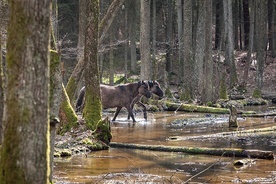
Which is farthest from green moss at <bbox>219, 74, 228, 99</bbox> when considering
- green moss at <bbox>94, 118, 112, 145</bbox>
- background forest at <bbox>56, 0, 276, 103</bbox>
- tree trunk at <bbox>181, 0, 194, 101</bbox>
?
green moss at <bbox>94, 118, 112, 145</bbox>

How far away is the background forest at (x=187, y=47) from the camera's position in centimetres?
3023

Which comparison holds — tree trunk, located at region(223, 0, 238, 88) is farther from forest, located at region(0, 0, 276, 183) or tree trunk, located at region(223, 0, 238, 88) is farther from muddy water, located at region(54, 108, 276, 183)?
muddy water, located at region(54, 108, 276, 183)

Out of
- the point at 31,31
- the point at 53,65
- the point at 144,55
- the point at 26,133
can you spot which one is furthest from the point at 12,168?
the point at 144,55

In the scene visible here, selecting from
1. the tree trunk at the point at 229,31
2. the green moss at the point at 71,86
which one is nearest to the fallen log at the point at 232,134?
the green moss at the point at 71,86

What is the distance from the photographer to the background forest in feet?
99.2

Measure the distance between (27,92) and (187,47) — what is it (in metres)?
27.2

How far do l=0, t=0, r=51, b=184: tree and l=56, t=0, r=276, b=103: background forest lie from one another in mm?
12109

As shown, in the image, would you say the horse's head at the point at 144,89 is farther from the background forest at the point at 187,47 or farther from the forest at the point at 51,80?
the background forest at the point at 187,47

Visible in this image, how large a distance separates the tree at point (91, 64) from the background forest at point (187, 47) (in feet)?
8.53

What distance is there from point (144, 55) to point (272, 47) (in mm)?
23525

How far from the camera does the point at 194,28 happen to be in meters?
45.1

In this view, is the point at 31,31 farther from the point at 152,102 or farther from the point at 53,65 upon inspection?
the point at 152,102

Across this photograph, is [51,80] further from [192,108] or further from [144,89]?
[192,108]

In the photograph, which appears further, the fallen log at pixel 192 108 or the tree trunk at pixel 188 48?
the tree trunk at pixel 188 48
